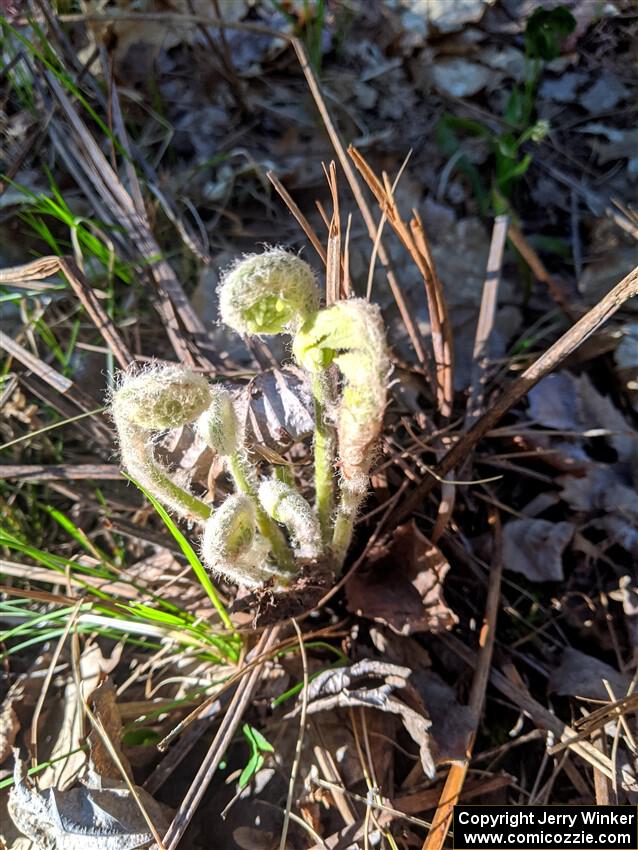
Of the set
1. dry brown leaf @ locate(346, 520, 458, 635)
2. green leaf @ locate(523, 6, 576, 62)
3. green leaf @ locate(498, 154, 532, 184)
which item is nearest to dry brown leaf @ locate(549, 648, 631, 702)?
dry brown leaf @ locate(346, 520, 458, 635)

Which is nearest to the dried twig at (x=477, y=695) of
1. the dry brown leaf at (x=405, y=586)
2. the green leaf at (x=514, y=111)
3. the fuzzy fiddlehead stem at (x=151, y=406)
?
the dry brown leaf at (x=405, y=586)

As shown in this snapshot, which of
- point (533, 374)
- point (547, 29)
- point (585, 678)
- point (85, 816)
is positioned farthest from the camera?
point (547, 29)

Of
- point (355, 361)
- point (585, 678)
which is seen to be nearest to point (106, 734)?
point (355, 361)

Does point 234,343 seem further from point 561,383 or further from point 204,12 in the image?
point 204,12

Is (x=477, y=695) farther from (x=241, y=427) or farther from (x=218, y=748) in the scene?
(x=241, y=427)

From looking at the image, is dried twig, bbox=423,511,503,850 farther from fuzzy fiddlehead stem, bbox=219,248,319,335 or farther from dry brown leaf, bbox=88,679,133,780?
fuzzy fiddlehead stem, bbox=219,248,319,335

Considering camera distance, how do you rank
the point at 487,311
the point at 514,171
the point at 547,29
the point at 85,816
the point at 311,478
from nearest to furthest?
the point at 85,816 → the point at 311,478 → the point at 487,311 → the point at 514,171 → the point at 547,29

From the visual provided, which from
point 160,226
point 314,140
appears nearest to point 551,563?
point 160,226
